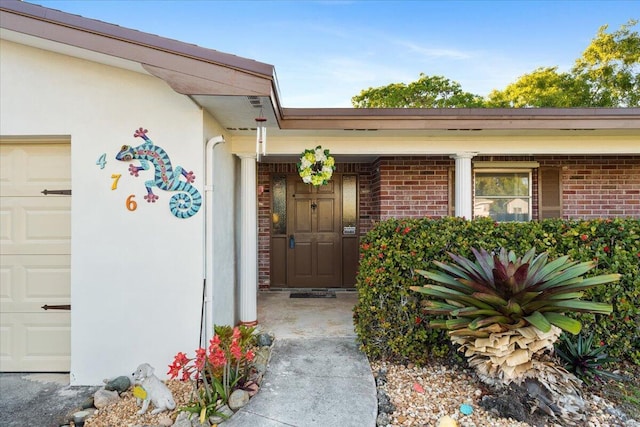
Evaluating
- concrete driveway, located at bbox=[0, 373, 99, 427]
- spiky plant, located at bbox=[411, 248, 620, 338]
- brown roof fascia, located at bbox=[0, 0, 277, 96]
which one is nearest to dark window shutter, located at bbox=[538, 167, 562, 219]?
spiky plant, located at bbox=[411, 248, 620, 338]

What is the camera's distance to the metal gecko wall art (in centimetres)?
342

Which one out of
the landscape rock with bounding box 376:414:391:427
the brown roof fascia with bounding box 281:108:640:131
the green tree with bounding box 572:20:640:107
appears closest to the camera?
the landscape rock with bounding box 376:414:391:427

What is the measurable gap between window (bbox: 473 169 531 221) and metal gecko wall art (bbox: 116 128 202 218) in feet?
15.2

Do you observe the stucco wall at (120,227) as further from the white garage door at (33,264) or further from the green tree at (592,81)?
the green tree at (592,81)

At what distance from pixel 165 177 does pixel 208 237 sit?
0.71 m

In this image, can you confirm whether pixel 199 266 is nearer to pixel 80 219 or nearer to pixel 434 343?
pixel 80 219

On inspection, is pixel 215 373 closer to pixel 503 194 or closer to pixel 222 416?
pixel 222 416

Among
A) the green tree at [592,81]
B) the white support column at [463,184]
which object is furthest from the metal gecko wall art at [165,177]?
the green tree at [592,81]

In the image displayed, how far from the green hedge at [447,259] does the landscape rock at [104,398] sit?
7.69ft

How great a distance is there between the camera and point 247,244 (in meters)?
4.72

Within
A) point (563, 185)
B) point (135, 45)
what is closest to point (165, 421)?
point (135, 45)

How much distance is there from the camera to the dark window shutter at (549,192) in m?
5.88

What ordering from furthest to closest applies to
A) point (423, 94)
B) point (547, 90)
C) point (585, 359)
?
1. point (423, 94)
2. point (547, 90)
3. point (585, 359)

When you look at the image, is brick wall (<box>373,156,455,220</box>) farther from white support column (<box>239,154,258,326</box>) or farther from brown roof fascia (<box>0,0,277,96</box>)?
brown roof fascia (<box>0,0,277,96</box>)
